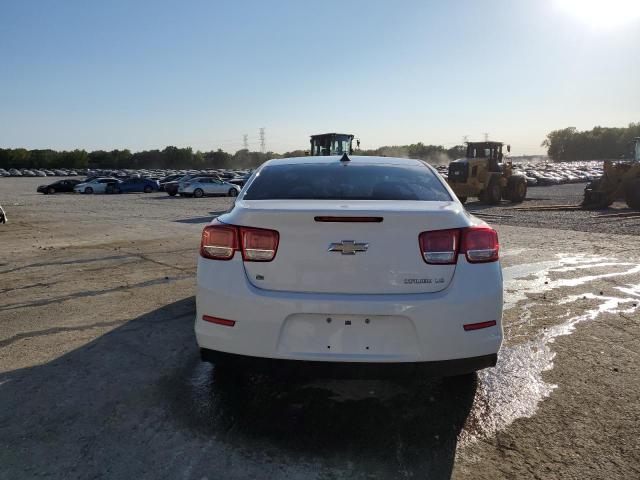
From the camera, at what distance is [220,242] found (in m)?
2.87

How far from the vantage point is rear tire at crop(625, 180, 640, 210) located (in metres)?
18.0

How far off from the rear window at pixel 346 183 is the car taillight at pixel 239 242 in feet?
1.67

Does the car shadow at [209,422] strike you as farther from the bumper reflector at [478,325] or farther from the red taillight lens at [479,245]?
the red taillight lens at [479,245]

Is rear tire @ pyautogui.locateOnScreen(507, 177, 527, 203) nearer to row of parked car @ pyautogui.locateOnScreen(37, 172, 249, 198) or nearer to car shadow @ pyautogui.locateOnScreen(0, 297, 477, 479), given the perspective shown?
row of parked car @ pyautogui.locateOnScreen(37, 172, 249, 198)

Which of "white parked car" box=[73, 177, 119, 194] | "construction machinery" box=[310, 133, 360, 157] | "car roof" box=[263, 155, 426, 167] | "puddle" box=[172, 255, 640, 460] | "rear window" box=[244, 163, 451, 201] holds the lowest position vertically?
"white parked car" box=[73, 177, 119, 194]

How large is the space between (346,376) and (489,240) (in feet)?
3.75

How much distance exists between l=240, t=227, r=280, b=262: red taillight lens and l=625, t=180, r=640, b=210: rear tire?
19376mm

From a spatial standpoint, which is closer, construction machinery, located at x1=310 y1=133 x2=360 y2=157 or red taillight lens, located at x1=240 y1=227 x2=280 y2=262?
red taillight lens, located at x1=240 y1=227 x2=280 y2=262

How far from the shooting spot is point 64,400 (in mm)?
3191

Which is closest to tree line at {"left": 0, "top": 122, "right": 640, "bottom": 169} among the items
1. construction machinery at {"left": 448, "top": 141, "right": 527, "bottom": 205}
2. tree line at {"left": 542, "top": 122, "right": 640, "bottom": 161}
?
tree line at {"left": 542, "top": 122, "right": 640, "bottom": 161}

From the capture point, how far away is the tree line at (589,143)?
5531 inches

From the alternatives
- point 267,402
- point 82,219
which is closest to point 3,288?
point 267,402

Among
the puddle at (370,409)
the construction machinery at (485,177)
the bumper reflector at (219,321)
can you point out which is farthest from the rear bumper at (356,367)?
the construction machinery at (485,177)

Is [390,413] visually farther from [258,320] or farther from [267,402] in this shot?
[258,320]
